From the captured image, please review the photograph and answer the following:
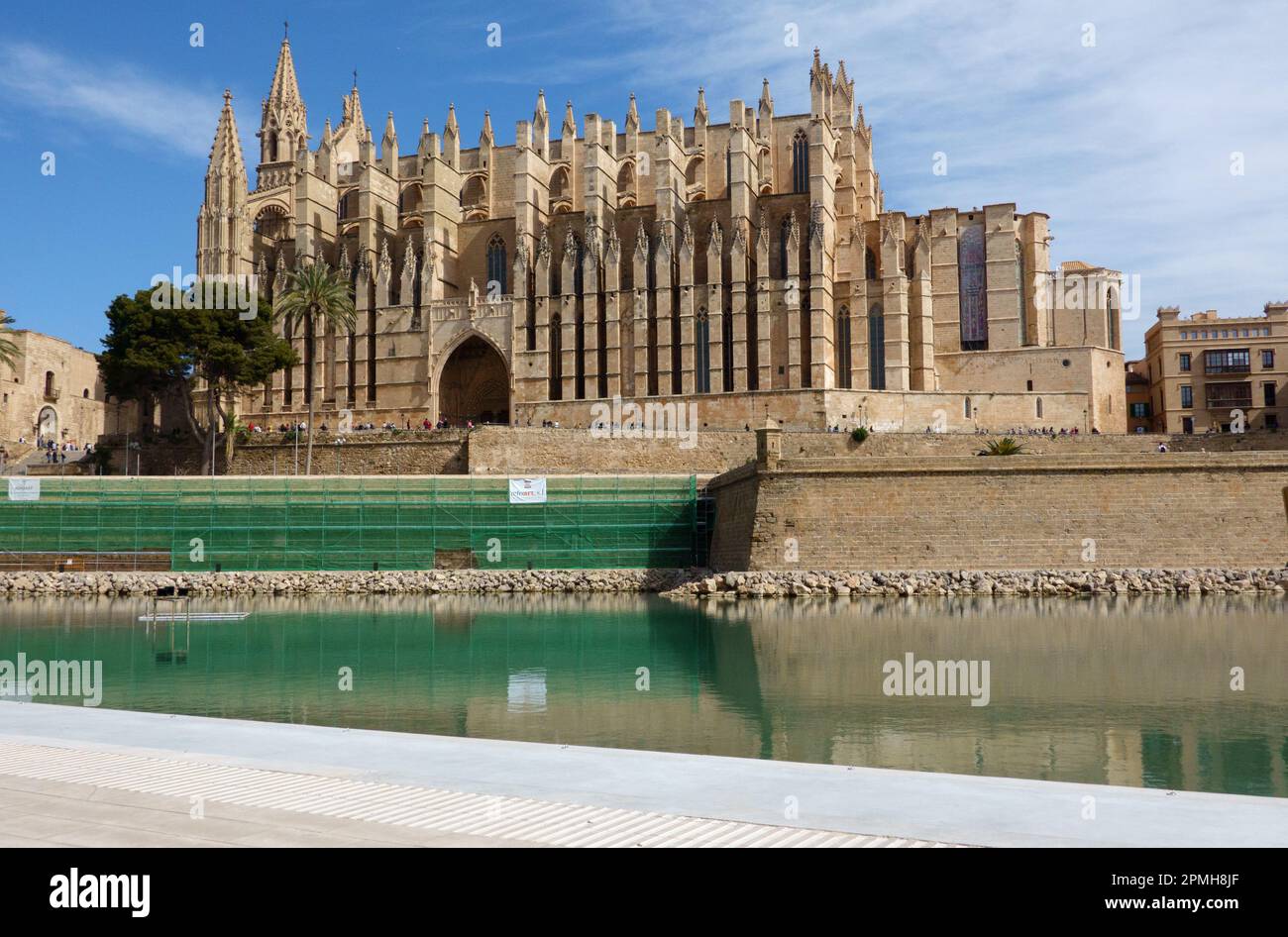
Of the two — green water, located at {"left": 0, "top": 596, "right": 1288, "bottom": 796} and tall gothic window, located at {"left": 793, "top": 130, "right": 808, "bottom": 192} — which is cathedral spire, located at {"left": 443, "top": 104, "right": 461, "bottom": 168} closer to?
tall gothic window, located at {"left": 793, "top": 130, "right": 808, "bottom": 192}

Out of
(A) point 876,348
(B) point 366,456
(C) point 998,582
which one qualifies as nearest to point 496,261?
(B) point 366,456

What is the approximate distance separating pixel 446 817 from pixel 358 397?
158 feet

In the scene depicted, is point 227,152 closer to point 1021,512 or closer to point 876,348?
point 876,348

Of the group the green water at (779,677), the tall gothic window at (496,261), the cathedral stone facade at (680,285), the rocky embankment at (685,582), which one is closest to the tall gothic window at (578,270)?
the cathedral stone facade at (680,285)

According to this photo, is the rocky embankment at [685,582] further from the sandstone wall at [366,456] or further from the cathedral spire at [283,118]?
the cathedral spire at [283,118]

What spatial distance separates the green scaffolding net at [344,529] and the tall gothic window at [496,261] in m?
20.6

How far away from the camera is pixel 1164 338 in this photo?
57.1 metres

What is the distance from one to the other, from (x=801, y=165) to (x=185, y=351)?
2873cm

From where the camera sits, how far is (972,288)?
163 feet

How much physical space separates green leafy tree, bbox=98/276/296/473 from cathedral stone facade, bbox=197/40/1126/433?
664 centimetres
